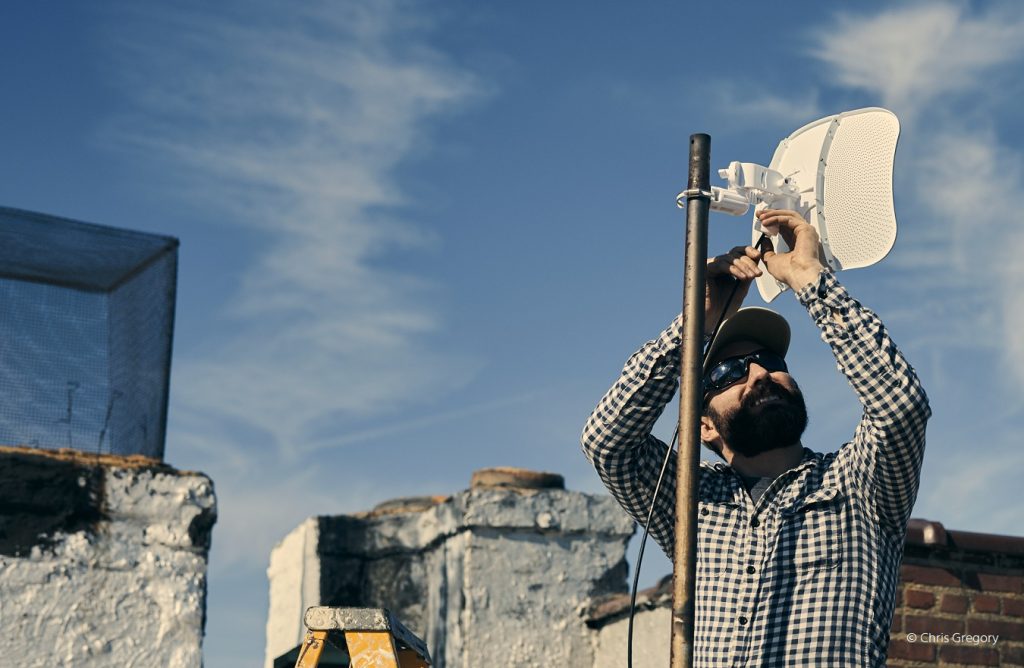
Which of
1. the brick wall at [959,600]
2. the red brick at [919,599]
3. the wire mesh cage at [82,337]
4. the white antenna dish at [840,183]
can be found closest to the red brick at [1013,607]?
the brick wall at [959,600]

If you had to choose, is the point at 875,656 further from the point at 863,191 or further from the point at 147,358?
the point at 147,358

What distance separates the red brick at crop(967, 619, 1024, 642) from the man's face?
2987 millimetres

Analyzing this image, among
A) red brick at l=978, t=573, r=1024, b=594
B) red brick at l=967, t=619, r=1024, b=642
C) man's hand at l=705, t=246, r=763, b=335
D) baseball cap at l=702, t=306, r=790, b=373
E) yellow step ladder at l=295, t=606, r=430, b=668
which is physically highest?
man's hand at l=705, t=246, r=763, b=335

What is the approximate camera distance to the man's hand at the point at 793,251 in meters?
3.31

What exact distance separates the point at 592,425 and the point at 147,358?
267 centimetres

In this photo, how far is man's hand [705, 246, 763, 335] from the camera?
11.1 ft

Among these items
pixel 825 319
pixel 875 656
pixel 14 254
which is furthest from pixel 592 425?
pixel 14 254

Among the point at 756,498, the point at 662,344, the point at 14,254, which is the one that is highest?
the point at 14,254

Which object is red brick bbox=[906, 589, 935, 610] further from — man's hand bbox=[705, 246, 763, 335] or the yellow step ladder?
the yellow step ladder

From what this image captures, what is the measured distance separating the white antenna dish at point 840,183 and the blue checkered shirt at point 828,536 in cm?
17

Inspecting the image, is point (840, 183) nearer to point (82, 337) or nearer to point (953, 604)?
point (953, 604)

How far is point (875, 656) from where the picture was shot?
3.13 meters

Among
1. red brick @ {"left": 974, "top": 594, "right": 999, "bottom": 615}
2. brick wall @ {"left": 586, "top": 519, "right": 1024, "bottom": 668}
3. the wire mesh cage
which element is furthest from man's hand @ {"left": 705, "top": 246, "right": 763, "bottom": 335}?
red brick @ {"left": 974, "top": 594, "right": 999, "bottom": 615}

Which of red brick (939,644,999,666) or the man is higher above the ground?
the man
